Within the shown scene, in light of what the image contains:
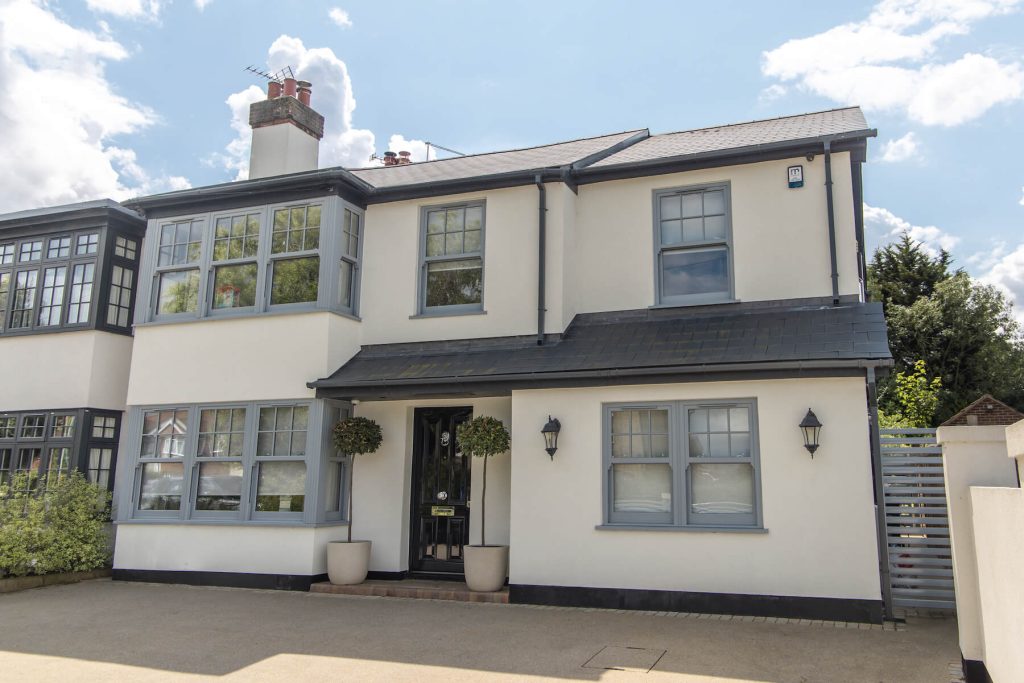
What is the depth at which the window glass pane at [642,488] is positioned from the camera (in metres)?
8.85

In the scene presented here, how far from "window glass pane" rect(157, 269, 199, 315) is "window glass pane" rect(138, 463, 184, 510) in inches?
89.1

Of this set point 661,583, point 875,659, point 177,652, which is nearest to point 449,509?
point 661,583

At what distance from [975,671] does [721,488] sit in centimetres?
341

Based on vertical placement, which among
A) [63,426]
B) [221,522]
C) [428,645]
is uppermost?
[63,426]

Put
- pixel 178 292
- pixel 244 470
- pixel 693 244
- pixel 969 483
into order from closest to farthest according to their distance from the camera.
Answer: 1. pixel 969 483
2. pixel 693 244
3. pixel 244 470
4. pixel 178 292

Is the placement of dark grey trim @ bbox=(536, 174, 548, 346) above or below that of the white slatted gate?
above

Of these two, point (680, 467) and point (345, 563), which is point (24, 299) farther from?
point (680, 467)

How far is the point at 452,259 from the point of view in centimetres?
1095

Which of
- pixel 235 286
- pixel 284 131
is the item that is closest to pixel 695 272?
pixel 235 286

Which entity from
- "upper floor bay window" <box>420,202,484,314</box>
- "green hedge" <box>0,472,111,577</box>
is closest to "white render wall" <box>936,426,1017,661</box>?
"upper floor bay window" <box>420,202,484,314</box>

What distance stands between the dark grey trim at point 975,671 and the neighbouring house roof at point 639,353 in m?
3.10

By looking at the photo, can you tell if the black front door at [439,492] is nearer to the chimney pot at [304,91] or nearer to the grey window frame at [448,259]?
the grey window frame at [448,259]

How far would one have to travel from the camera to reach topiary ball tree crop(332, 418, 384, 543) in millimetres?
10141

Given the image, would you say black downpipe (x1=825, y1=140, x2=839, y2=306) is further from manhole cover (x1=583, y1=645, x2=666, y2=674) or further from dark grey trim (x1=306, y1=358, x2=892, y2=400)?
manhole cover (x1=583, y1=645, x2=666, y2=674)
